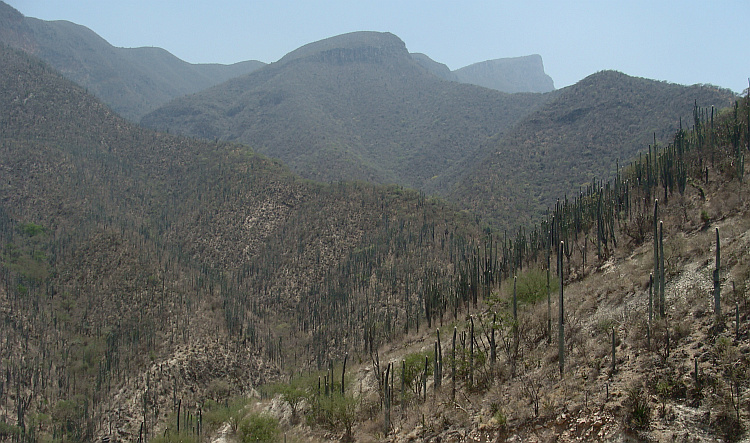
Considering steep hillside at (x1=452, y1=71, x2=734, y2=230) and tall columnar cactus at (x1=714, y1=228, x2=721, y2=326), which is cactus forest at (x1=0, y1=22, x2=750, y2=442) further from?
steep hillside at (x1=452, y1=71, x2=734, y2=230)

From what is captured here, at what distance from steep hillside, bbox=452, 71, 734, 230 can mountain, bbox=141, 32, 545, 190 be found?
22.3m

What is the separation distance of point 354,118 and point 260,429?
472 ft

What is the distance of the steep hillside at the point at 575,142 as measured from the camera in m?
79.3

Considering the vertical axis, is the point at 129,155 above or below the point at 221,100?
below

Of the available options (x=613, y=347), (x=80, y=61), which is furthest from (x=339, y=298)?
(x=80, y=61)

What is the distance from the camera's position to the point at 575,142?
91.9m

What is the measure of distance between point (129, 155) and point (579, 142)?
81593 millimetres

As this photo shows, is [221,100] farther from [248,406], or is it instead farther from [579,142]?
[248,406]

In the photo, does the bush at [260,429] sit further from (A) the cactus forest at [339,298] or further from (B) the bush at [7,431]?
(B) the bush at [7,431]

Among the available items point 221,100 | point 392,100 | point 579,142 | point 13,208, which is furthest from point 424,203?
point 221,100

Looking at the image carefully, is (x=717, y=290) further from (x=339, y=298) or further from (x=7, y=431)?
(x=339, y=298)

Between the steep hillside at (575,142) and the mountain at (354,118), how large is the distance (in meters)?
22.3

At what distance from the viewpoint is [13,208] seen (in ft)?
206

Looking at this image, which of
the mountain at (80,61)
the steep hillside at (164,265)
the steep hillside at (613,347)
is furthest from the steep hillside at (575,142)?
the mountain at (80,61)
